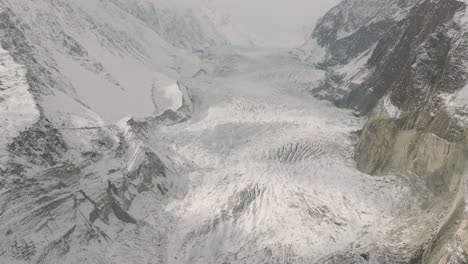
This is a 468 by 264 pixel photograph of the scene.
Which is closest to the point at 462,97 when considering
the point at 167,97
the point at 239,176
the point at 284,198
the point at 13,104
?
the point at 284,198

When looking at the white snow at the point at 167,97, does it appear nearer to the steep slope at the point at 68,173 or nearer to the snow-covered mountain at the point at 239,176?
the snow-covered mountain at the point at 239,176

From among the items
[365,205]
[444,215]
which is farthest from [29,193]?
[444,215]

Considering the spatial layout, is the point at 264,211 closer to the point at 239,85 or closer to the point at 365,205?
the point at 365,205

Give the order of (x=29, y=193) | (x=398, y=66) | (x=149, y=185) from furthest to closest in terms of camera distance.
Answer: (x=398, y=66) → (x=149, y=185) → (x=29, y=193)

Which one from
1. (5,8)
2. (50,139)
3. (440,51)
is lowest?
(50,139)

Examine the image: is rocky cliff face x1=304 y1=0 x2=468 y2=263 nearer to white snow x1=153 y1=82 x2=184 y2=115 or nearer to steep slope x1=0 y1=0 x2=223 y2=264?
steep slope x1=0 y1=0 x2=223 y2=264

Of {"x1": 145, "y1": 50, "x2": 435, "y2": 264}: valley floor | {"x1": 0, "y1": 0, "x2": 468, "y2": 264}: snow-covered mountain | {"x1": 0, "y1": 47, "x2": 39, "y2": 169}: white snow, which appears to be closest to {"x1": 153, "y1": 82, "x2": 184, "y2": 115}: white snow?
{"x1": 145, "y1": 50, "x2": 435, "y2": 264}: valley floor

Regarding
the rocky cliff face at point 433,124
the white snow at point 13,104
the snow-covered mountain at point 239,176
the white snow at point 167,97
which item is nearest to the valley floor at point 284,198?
the snow-covered mountain at point 239,176

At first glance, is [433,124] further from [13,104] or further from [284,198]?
[13,104]

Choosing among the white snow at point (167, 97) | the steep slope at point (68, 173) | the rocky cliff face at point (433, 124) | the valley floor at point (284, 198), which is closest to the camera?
the rocky cliff face at point (433, 124)
